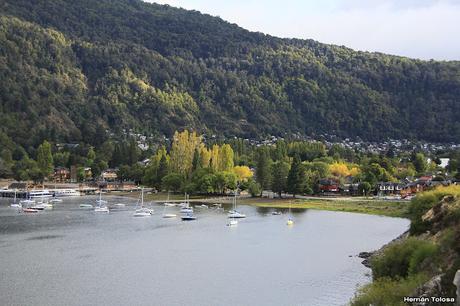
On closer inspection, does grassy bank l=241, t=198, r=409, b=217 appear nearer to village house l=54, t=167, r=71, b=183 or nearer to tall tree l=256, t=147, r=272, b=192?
tall tree l=256, t=147, r=272, b=192

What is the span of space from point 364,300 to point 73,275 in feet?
89.6

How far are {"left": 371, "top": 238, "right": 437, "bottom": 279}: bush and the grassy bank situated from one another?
57869 mm

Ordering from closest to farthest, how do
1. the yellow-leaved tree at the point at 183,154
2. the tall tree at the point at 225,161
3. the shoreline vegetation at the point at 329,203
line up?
the shoreline vegetation at the point at 329,203, the yellow-leaved tree at the point at 183,154, the tall tree at the point at 225,161

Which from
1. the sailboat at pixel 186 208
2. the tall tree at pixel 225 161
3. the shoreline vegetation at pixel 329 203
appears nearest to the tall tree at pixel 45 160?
the shoreline vegetation at pixel 329 203

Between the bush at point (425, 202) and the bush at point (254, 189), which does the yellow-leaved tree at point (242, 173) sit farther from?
the bush at point (425, 202)

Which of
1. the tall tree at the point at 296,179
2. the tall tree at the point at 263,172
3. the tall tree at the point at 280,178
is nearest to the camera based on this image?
the tall tree at the point at 296,179

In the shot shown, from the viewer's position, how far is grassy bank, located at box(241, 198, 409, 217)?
107 m

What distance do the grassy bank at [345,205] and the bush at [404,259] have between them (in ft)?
190

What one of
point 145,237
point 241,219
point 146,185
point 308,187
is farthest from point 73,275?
point 146,185

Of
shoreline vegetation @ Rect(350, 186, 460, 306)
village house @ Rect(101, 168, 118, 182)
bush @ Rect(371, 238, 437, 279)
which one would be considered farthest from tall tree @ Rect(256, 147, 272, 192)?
bush @ Rect(371, 238, 437, 279)

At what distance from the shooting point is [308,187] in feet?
432

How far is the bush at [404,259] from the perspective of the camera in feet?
133

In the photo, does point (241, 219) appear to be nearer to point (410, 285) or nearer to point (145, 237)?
point (145, 237)

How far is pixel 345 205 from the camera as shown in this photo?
11700 cm
